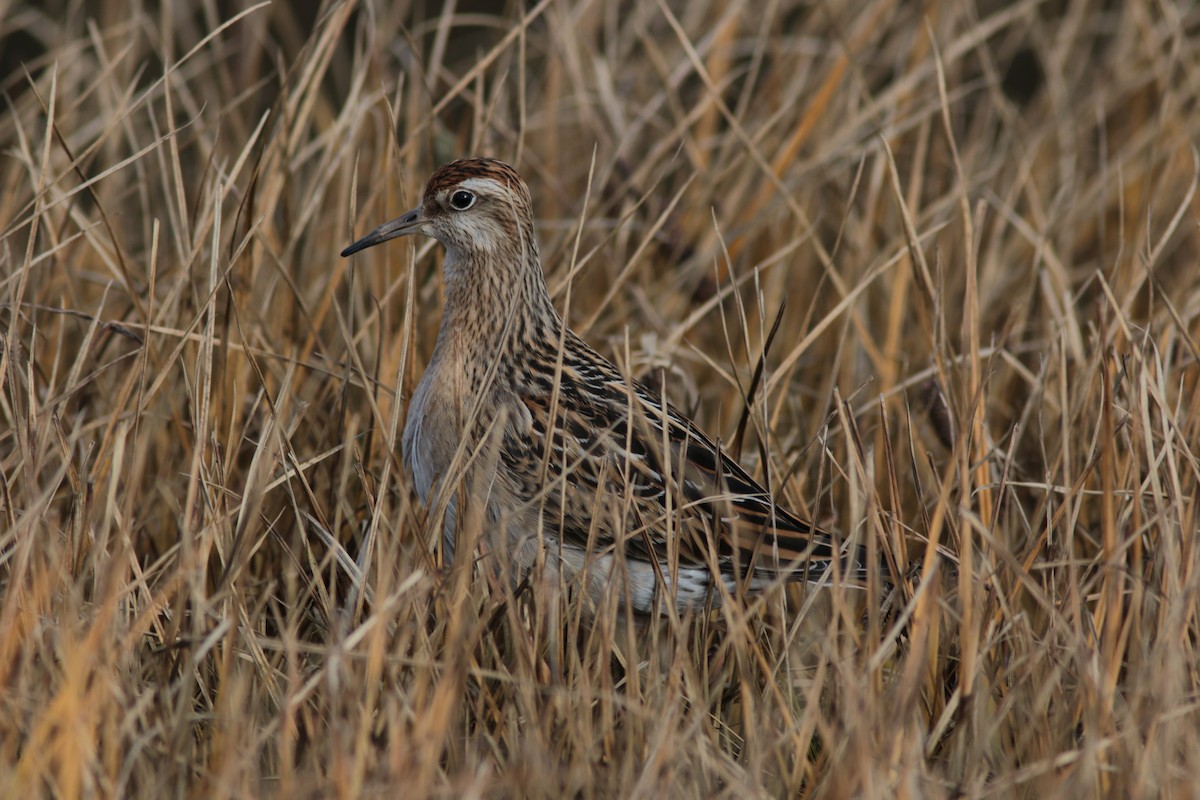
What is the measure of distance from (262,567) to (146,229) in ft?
5.50

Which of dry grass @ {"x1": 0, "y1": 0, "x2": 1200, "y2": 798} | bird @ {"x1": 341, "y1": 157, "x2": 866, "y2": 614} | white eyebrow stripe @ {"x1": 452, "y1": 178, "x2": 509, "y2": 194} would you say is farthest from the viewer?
white eyebrow stripe @ {"x1": 452, "y1": 178, "x2": 509, "y2": 194}

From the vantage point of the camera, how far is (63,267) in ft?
16.7

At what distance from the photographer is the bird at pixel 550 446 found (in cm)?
400

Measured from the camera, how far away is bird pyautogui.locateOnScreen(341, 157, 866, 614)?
400 centimetres

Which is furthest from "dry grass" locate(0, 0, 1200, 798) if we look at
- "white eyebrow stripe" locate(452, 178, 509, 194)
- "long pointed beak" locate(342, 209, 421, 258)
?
"white eyebrow stripe" locate(452, 178, 509, 194)

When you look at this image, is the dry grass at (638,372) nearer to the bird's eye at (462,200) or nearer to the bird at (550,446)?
the bird at (550,446)

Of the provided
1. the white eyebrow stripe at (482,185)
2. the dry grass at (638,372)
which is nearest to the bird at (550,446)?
the white eyebrow stripe at (482,185)

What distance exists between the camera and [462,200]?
14.8 ft

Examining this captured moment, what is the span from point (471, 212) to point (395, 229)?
0.24 metres

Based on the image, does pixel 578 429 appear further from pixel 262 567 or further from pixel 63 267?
pixel 63 267

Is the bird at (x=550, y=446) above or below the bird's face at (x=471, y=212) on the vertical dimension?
below

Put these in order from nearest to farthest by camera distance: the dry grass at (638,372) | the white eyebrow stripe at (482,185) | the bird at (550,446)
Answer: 1. the dry grass at (638,372)
2. the bird at (550,446)
3. the white eyebrow stripe at (482,185)

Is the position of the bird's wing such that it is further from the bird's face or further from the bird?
the bird's face

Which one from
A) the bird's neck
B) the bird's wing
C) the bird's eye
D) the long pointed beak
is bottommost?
the bird's wing
